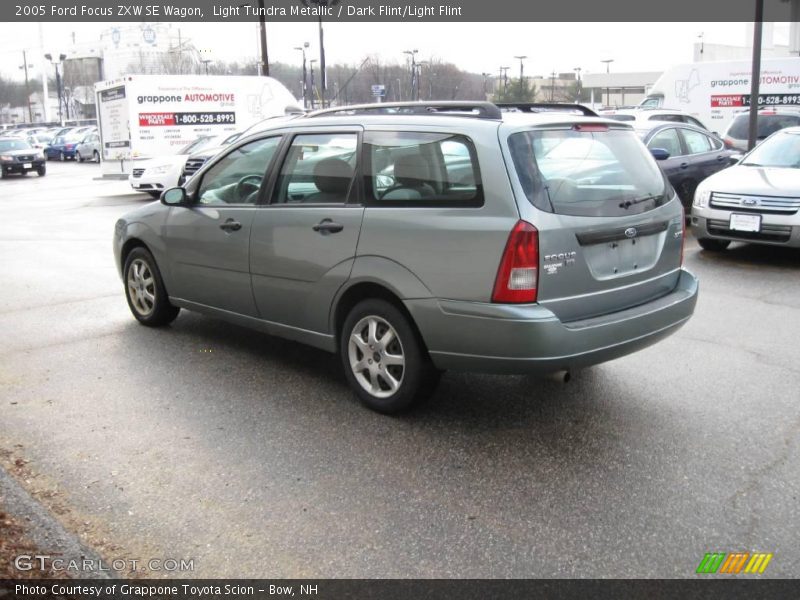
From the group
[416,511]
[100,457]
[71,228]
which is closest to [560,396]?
[416,511]

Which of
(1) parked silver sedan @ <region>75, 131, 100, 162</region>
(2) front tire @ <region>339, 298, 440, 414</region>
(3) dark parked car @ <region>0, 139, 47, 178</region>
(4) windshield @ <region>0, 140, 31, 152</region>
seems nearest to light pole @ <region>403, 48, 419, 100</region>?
(1) parked silver sedan @ <region>75, 131, 100, 162</region>

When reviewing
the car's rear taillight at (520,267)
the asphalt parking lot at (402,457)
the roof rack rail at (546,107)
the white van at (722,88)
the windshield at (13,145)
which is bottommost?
the asphalt parking lot at (402,457)

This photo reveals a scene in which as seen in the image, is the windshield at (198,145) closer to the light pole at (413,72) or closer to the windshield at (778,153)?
the windshield at (778,153)

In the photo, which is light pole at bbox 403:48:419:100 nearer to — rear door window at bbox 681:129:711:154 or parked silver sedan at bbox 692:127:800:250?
rear door window at bbox 681:129:711:154

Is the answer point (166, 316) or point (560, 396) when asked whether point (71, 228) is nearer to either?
point (166, 316)

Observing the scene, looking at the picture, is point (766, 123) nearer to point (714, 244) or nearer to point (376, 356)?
point (714, 244)

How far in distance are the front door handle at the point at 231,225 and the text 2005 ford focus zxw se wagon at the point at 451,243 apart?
17mm

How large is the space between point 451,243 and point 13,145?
31.5m

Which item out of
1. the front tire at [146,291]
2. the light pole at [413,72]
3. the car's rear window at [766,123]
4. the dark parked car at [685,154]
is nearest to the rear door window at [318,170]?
the front tire at [146,291]

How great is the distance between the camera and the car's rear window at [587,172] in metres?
4.15

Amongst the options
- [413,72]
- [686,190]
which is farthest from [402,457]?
[413,72]

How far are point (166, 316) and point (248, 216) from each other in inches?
66.1

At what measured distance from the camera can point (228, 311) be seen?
225 inches

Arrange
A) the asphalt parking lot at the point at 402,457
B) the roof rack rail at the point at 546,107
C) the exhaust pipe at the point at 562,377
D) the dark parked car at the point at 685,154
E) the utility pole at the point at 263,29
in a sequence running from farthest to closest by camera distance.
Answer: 1. the utility pole at the point at 263,29
2. the dark parked car at the point at 685,154
3. the exhaust pipe at the point at 562,377
4. the roof rack rail at the point at 546,107
5. the asphalt parking lot at the point at 402,457
